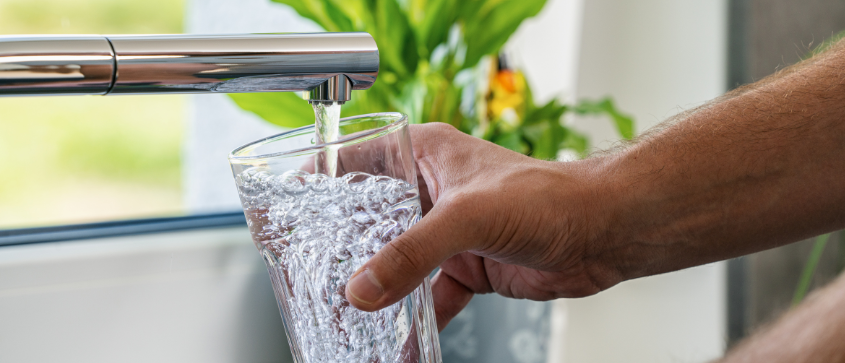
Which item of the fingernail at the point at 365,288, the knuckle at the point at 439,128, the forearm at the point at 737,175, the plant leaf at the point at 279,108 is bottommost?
the fingernail at the point at 365,288

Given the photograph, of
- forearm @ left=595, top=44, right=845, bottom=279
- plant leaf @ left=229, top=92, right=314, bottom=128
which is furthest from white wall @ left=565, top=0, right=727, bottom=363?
forearm @ left=595, top=44, right=845, bottom=279

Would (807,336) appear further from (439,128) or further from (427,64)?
(427,64)

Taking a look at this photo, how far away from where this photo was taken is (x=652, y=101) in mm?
1400

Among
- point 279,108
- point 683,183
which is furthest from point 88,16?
point 683,183

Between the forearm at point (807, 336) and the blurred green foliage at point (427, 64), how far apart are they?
0.62 meters

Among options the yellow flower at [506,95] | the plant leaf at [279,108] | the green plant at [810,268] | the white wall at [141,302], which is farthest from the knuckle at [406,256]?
the green plant at [810,268]

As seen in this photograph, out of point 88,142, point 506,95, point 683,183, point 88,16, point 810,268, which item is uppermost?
point 88,16

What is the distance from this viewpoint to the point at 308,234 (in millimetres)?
378

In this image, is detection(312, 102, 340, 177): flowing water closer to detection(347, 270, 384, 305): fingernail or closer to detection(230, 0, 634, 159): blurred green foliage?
detection(347, 270, 384, 305): fingernail

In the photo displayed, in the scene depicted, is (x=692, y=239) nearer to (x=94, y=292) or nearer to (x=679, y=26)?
(x=94, y=292)

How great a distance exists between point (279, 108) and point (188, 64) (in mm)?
585

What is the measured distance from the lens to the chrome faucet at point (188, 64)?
31cm

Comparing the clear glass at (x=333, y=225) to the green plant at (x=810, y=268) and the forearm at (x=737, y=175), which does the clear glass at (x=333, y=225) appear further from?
the green plant at (x=810, y=268)

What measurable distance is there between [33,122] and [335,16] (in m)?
0.48
